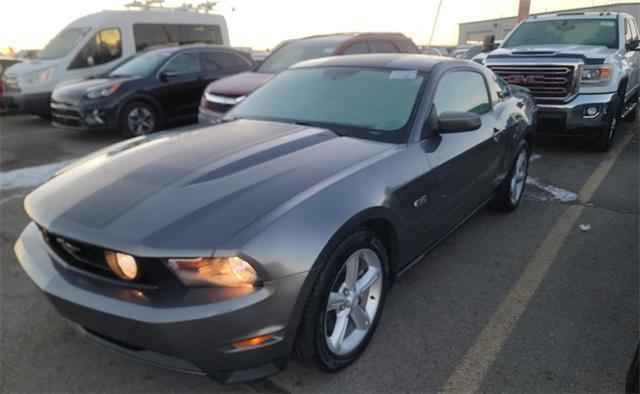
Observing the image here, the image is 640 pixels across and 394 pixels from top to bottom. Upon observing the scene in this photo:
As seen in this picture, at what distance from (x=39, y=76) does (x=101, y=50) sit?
4.42 feet

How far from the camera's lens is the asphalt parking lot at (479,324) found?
94.6 inches

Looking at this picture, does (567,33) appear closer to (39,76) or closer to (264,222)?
(264,222)

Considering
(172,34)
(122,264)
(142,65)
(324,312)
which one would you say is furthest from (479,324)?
(172,34)

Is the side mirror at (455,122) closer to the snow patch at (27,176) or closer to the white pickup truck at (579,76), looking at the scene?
the white pickup truck at (579,76)

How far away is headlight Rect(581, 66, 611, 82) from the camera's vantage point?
21.5ft

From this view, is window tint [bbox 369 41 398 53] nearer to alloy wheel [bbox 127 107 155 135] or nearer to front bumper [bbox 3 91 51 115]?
alloy wheel [bbox 127 107 155 135]

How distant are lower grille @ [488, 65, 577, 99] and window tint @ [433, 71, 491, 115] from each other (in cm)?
320

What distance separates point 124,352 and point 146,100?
23.0ft

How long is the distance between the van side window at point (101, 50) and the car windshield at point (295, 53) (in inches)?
167

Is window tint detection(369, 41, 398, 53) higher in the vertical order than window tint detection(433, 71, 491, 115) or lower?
higher

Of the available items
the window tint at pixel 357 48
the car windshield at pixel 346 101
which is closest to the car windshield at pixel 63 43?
the window tint at pixel 357 48

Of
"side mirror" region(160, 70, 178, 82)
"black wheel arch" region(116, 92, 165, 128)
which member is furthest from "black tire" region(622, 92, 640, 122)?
"black wheel arch" region(116, 92, 165, 128)

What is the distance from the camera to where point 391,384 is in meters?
2.38

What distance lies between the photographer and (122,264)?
2002 mm
